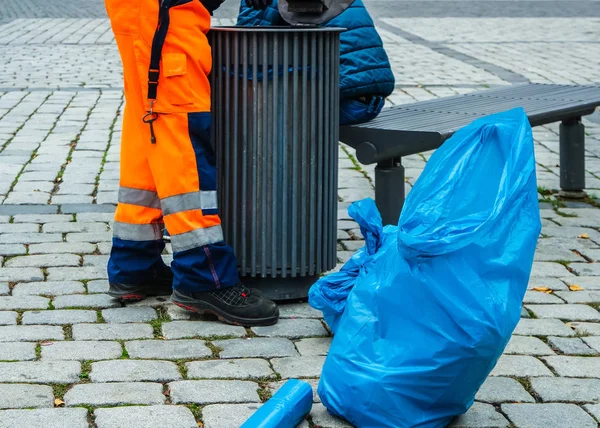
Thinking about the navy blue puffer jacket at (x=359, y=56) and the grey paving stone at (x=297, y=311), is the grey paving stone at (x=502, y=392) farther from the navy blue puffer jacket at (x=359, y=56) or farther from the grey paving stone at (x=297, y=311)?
the navy blue puffer jacket at (x=359, y=56)

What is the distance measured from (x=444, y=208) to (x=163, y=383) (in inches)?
41.1

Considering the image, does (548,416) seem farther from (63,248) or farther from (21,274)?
(63,248)

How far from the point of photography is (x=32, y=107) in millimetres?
8469

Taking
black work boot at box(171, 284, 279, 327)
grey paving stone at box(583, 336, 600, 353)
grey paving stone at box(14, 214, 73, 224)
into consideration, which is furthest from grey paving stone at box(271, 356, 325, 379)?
grey paving stone at box(14, 214, 73, 224)

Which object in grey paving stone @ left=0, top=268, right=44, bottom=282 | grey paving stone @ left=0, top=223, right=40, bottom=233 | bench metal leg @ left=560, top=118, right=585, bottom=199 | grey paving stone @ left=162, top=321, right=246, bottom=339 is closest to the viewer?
grey paving stone @ left=162, top=321, right=246, bottom=339

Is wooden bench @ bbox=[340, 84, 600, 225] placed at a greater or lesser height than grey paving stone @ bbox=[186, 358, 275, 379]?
greater

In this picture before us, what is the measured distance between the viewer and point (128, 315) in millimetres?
3891

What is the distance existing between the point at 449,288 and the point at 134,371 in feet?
3.58

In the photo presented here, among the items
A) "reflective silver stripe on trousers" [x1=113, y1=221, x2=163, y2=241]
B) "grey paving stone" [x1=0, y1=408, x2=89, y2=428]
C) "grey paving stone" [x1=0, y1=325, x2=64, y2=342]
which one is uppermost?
"reflective silver stripe on trousers" [x1=113, y1=221, x2=163, y2=241]

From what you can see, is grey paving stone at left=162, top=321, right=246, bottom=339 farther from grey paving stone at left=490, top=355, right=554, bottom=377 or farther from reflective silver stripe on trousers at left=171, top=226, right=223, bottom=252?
grey paving stone at left=490, top=355, right=554, bottom=377

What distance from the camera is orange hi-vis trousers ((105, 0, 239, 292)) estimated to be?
358 centimetres

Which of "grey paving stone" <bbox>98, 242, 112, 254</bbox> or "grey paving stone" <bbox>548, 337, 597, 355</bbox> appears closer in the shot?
"grey paving stone" <bbox>548, 337, 597, 355</bbox>

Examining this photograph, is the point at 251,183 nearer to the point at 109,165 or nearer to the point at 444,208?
the point at 444,208

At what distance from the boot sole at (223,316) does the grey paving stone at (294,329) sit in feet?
0.07
